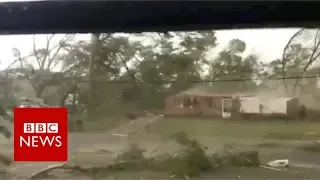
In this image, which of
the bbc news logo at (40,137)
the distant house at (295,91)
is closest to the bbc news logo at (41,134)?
the bbc news logo at (40,137)

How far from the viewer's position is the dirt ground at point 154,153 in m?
0.72

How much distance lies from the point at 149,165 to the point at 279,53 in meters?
0.31

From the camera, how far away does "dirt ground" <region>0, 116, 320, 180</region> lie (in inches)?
28.3

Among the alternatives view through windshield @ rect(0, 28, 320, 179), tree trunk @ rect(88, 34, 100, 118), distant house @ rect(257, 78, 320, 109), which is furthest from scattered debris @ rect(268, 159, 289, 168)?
tree trunk @ rect(88, 34, 100, 118)

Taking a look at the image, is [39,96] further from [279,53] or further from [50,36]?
[279,53]

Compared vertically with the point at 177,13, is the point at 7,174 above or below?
below

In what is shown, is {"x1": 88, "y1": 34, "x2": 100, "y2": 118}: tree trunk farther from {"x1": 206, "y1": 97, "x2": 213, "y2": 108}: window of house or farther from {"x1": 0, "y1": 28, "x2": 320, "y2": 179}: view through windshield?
{"x1": 206, "y1": 97, "x2": 213, "y2": 108}: window of house

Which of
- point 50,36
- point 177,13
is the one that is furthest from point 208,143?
point 50,36

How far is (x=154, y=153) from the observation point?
73cm

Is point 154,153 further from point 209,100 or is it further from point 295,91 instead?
point 295,91

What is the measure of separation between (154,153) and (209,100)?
0.14 m

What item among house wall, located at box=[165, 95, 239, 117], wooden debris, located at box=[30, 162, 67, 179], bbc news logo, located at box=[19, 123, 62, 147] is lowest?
wooden debris, located at box=[30, 162, 67, 179]

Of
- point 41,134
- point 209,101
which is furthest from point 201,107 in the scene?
point 41,134

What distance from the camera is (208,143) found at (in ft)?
2.39
